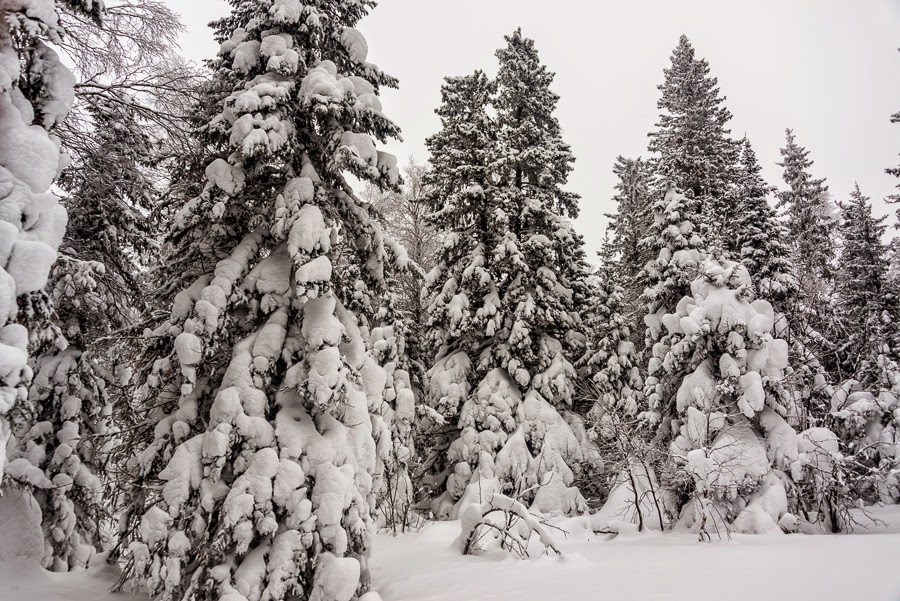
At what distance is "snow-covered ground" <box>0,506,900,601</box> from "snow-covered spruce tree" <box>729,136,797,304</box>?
8.98 m

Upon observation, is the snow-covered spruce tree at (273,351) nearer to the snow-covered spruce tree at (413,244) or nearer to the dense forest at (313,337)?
the dense forest at (313,337)

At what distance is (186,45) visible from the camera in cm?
792

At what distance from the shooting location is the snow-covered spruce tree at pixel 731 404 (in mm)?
10609

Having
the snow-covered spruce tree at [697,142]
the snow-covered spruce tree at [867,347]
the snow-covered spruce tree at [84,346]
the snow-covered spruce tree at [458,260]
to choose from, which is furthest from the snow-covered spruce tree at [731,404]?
the snow-covered spruce tree at [84,346]

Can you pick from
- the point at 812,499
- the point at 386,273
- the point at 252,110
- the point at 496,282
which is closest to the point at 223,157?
the point at 252,110

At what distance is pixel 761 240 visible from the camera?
1677 centimetres

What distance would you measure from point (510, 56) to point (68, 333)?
53.7ft

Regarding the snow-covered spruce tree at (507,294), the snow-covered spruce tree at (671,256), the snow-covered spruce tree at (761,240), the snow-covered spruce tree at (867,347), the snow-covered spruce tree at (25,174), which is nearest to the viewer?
the snow-covered spruce tree at (25,174)

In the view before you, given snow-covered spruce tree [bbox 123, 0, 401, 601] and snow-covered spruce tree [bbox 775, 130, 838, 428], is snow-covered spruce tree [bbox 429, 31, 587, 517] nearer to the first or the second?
snow-covered spruce tree [bbox 123, 0, 401, 601]

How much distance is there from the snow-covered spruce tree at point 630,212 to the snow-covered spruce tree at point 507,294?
11.5 ft

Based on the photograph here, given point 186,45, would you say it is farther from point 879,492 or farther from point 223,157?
point 879,492

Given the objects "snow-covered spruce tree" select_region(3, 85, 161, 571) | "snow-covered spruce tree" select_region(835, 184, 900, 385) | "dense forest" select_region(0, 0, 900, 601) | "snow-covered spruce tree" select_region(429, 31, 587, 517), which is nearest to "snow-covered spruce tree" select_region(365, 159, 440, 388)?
"dense forest" select_region(0, 0, 900, 601)

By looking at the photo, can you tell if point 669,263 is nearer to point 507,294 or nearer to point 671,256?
point 671,256

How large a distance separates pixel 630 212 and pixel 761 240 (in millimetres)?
5660
